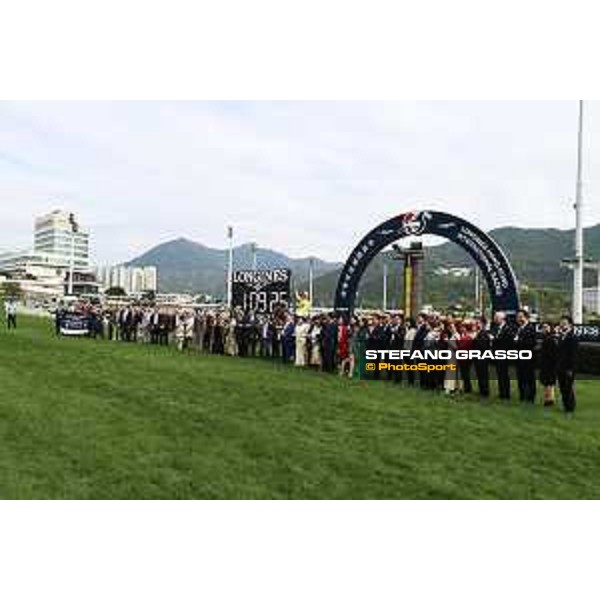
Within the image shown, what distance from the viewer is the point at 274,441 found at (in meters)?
10.8

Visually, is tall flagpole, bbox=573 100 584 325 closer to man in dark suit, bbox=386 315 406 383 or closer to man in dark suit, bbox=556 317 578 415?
man in dark suit, bbox=386 315 406 383

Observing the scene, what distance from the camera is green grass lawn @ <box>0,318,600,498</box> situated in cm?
870

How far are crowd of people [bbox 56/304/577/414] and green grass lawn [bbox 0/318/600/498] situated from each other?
1.01m

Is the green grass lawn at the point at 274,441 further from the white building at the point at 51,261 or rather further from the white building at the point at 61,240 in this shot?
the white building at the point at 61,240

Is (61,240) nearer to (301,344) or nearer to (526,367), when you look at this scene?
(301,344)

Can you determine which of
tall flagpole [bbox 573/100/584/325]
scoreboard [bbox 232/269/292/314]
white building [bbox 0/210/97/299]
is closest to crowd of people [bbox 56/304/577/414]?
scoreboard [bbox 232/269/292/314]

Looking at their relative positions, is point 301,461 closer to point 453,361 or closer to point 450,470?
point 450,470

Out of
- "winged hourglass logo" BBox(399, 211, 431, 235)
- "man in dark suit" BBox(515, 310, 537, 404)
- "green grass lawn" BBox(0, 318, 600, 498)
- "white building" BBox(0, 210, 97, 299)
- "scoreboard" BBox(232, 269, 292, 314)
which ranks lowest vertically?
"green grass lawn" BBox(0, 318, 600, 498)

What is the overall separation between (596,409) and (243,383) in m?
6.45

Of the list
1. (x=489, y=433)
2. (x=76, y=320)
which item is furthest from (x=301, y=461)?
(x=76, y=320)

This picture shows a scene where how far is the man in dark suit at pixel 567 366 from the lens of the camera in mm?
14336

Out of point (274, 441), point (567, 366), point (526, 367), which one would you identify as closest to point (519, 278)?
point (526, 367)

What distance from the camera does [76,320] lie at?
32812 mm

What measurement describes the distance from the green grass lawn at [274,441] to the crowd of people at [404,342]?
1.01 m
